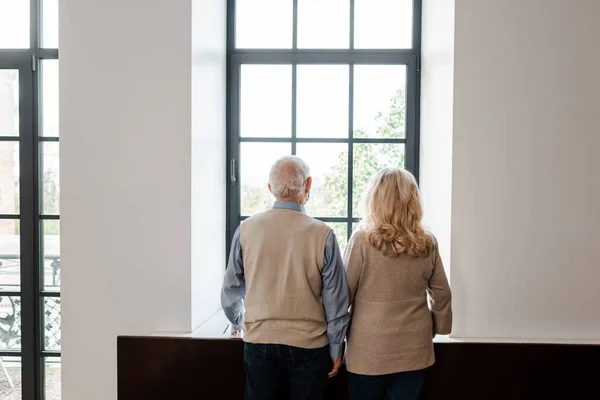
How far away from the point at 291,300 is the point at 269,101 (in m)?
1.34

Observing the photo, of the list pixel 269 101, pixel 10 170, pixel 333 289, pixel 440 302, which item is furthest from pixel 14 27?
pixel 440 302

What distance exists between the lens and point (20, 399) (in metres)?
2.72

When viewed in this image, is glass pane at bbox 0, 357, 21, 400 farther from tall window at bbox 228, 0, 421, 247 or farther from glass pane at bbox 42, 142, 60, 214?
tall window at bbox 228, 0, 421, 247

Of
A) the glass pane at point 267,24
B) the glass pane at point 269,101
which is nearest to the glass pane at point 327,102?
the glass pane at point 269,101

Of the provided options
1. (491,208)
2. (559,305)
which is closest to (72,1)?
(491,208)

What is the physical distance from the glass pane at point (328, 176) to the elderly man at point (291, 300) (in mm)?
A: 908

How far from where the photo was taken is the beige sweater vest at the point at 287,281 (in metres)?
1.80

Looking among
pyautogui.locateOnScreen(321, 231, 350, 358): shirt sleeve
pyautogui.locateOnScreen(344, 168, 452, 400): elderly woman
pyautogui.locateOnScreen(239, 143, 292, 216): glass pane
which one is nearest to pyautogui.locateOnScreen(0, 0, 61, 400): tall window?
pyautogui.locateOnScreen(239, 143, 292, 216): glass pane

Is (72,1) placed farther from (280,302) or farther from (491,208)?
(491,208)

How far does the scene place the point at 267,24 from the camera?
2773 millimetres

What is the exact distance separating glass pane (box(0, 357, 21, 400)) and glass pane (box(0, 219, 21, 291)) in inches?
15.4

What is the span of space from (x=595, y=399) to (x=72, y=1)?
2.76 metres

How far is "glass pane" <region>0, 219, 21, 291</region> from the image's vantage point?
8.69ft

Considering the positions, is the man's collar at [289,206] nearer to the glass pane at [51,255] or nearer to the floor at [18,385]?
the glass pane at [51,255]
